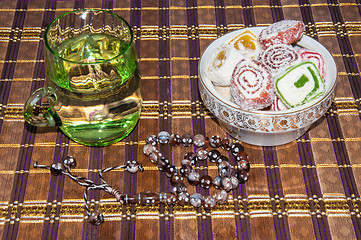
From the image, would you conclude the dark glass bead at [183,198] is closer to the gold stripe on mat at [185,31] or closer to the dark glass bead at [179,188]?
the dark glass bead at [179,188]

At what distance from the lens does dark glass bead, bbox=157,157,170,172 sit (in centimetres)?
72

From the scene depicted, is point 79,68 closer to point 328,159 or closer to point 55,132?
point 55,132

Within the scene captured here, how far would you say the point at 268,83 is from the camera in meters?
0.67

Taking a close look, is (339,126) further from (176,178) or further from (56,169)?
(56,169)

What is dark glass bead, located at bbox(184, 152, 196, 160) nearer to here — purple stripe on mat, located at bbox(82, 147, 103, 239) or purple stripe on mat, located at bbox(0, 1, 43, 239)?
purple stripe on mat, located at bbox(82, 147, 103, 239)

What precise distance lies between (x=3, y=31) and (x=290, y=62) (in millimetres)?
675

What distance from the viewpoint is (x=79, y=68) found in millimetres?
653

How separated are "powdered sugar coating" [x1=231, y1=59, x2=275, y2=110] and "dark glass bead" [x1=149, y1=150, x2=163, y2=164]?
17cm

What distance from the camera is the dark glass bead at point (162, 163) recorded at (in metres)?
0.72

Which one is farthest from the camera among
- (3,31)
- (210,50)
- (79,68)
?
(3,31)

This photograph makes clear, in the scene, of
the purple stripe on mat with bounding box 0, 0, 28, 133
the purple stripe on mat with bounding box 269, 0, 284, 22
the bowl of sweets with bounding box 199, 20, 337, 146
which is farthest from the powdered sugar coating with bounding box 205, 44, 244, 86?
the purple stripe on mat with bounding box 0, 0, 28, 133

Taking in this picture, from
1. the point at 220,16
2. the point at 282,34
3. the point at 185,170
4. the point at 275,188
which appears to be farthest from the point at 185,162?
the point at 220,16

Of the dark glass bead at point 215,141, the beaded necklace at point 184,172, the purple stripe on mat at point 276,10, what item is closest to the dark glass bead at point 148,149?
the beaded necklace at point 184,172

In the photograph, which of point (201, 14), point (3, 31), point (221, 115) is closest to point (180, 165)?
point (221, 115)
